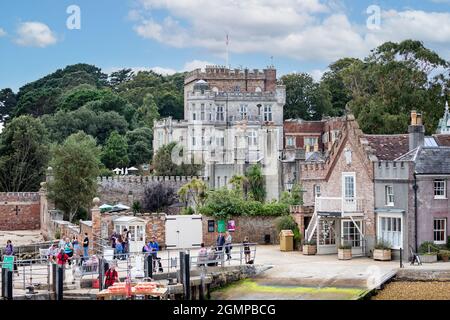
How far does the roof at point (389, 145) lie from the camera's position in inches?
1886

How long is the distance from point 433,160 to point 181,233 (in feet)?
42.2

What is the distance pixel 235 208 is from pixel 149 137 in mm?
62337

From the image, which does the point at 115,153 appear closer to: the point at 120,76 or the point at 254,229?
the point at 254,229

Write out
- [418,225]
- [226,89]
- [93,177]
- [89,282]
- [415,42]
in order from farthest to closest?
[226,89]
[415,42]
[93,177]
[418,225]
[89,282]

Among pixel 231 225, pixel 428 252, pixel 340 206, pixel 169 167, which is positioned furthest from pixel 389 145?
pixel 169 167

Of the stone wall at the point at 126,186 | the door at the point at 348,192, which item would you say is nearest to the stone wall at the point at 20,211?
the stone wall at the point at 126,186

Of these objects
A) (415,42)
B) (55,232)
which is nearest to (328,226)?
(55,232)

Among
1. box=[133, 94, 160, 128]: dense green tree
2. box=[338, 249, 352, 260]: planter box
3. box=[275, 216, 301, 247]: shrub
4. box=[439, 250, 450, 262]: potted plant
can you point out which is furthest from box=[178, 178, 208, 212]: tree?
box=[133, 94, 160, 128]: dense green tree

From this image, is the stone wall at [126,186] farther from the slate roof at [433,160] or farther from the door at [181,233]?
the slate roof at [433,160]

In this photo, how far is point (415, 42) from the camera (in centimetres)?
8119

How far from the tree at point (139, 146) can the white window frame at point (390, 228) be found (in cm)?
6645

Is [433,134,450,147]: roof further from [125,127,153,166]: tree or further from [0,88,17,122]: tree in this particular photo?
[0,88,17,122]: tree

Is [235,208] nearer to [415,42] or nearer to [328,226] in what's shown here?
[328,226]

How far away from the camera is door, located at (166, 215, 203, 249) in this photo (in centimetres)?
5219
